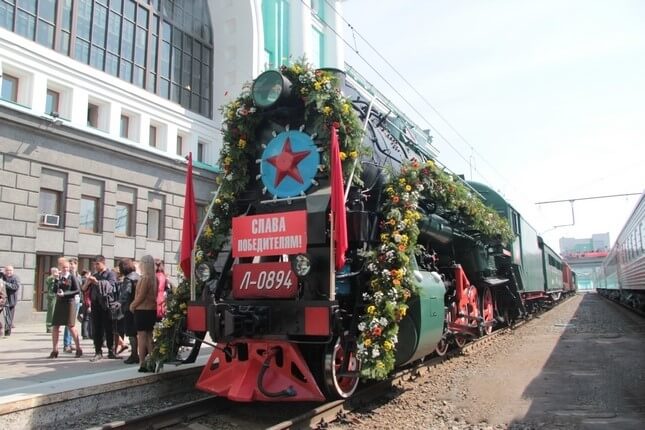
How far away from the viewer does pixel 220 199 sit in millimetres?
6250

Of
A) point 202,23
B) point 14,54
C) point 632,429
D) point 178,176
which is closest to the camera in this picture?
point 632,429

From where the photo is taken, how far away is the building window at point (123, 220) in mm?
18100

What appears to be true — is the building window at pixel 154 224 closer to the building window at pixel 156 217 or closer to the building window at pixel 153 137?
the building window at pixel 156 217

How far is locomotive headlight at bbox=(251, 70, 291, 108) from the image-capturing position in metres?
5.73

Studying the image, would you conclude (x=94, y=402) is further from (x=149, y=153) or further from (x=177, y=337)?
(x=149, y=153)

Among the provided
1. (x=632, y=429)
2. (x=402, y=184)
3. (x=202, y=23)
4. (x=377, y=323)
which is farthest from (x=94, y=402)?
(x=202, y=23)

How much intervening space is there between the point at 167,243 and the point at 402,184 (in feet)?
51.6

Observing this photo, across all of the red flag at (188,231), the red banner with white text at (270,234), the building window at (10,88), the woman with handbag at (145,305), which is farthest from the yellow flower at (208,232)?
the building window at (10,88)

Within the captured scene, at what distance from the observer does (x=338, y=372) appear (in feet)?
16.9

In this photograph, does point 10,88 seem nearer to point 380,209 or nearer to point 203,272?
point 203,272

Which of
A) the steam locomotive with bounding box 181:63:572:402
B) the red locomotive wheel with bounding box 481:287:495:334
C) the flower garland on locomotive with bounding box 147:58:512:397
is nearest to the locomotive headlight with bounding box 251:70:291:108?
the steam locomotive with bounding box 181:63:572:402

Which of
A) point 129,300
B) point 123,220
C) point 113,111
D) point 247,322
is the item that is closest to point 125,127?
point 113,111

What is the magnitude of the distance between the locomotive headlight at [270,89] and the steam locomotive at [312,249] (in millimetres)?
14

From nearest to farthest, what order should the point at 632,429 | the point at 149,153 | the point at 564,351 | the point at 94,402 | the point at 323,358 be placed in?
the point at 632,429 → the point at 323,358 → the point at 94,402 → the point at 564,351 → the point at 149,153
